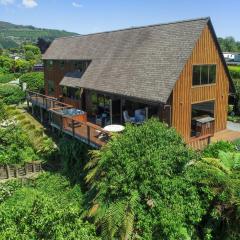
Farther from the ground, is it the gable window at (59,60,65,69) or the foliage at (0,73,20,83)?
the gable window at (59,60,65,69)

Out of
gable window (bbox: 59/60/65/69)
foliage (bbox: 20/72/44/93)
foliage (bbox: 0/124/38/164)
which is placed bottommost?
foliage (bbox: 0/124/38/164)

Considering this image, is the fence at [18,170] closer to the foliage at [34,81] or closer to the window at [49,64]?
the window at [49,64]

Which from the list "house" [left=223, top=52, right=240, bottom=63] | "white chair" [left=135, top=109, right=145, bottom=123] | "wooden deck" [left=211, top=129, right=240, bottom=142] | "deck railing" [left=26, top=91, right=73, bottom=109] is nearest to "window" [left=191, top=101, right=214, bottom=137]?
"wooden deck" [left=211, top=129, right=240, bottom=142]

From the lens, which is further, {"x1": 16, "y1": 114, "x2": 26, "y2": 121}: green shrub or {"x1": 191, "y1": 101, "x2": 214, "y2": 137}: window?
{"x1": 16, "y1": 114, "x2": 26, "y2": 121}: green shrub

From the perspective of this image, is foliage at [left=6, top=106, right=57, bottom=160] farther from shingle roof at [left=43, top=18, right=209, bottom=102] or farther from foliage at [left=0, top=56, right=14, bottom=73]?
foliage at [left=0, top=56, right=14, bottom=73]

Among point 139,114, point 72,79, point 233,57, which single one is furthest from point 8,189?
point 233,57
